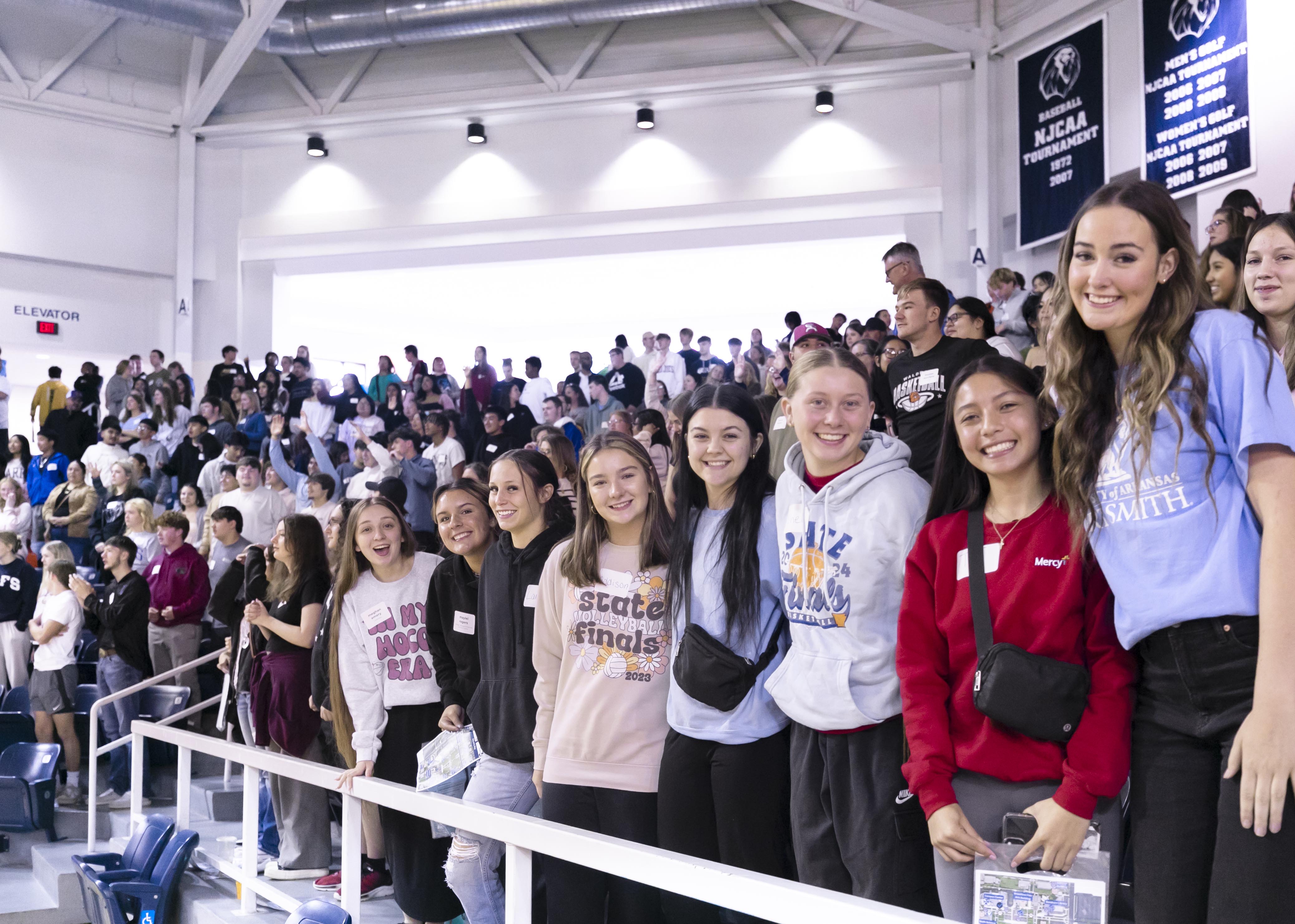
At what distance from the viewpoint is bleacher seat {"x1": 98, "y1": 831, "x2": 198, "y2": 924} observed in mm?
4480

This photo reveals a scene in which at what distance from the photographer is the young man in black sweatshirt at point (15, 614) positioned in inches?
325

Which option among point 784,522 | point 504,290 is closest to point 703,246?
point 504,290

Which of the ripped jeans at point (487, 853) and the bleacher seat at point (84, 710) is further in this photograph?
the bleacher seat at point (84, 710)

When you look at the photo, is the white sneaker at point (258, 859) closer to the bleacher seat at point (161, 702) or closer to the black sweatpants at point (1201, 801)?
the bleacher seat at point (161, 702)

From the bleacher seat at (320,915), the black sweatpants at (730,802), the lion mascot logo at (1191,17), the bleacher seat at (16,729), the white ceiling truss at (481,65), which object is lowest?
the bleacher seat at (16,729)

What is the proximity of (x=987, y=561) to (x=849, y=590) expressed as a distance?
0.33m

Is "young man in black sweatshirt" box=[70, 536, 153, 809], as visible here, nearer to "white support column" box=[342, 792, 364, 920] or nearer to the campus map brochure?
"white support column" box=[342, 792, 364, 920]

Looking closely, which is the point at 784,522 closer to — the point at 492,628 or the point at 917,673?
the point at 917,673

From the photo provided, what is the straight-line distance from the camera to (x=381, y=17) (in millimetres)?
14445

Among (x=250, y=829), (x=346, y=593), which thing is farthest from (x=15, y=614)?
(x=346, y=593)

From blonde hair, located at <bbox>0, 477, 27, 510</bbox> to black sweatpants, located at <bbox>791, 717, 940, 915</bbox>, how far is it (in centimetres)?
1122

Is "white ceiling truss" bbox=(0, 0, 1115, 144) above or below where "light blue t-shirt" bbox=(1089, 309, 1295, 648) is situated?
above

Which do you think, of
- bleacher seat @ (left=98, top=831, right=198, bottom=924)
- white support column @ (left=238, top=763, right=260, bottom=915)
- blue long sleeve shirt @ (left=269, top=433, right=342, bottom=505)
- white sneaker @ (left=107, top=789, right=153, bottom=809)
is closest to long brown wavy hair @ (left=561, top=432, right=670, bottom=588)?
white support column @ (left=238, top=763, right=260, bottom=915)

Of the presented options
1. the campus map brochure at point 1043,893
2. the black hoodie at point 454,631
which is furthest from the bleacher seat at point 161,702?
the campus map brochure at point 1043,893
